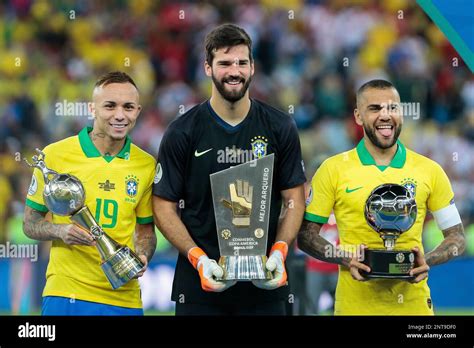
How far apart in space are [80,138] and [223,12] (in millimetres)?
3972

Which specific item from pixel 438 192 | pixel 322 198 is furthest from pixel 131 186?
pixel 438 192

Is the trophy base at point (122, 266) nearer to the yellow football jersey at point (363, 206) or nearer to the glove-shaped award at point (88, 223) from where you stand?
the glove-shaped award at point (88, 223)

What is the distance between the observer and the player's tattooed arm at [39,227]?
4543 mm

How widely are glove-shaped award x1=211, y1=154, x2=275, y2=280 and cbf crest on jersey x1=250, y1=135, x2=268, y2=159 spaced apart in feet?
0.15

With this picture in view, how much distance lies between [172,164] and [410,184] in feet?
3.91

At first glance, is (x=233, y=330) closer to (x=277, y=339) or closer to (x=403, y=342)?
(x=277, y=339)

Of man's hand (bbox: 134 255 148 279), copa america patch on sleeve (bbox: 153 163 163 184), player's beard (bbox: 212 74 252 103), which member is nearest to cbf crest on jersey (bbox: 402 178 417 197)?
player's beard (bbox: 212 74 252 103)

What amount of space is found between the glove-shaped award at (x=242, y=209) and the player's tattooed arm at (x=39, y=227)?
31.2 inches

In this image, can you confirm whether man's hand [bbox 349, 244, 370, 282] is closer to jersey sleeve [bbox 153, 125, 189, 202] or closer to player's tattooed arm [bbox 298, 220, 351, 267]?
player's tattooed arm [bbox 298, 220, 351, 267]

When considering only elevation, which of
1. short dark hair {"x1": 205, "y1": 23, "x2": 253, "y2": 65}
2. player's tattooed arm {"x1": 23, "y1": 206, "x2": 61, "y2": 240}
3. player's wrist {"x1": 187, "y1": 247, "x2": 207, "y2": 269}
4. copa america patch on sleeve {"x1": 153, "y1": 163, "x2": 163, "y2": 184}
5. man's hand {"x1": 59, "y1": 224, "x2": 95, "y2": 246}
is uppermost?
short dark hair {"x1": 205, "y1": 23, "x2": 253, "y2": 65}

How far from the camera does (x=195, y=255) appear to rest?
4.47m

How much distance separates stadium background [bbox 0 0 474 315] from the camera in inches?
278

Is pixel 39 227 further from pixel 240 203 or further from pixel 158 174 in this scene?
pixel 240 203

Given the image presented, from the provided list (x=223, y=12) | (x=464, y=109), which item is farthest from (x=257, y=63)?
(x=464, y=109)
